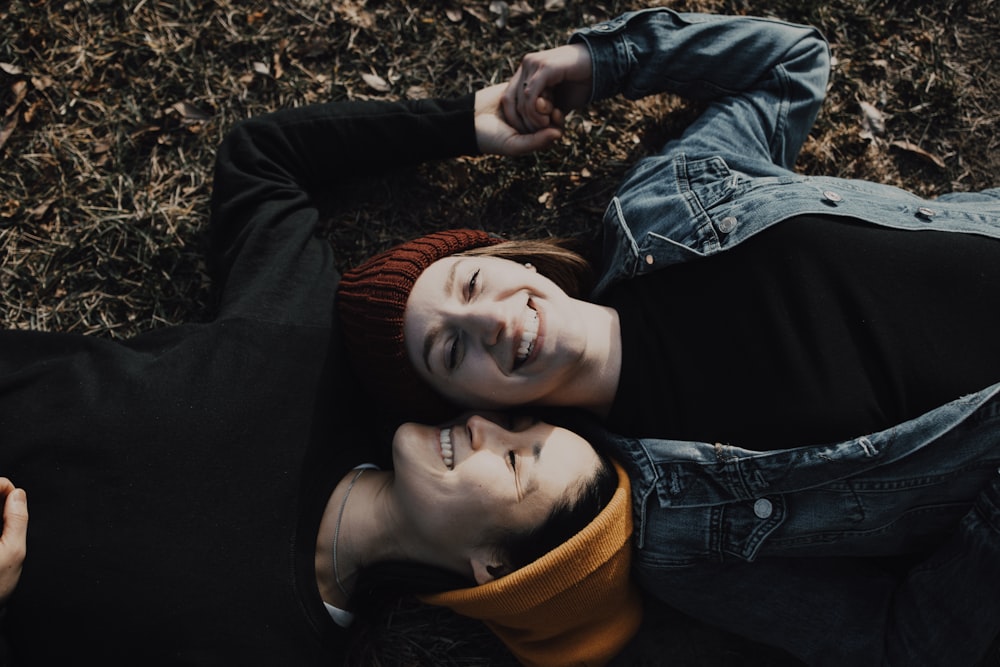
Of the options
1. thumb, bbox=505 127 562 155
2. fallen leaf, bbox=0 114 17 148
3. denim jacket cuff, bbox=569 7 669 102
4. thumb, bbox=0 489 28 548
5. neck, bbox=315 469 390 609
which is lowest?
neck, bbox=315 469 390 609

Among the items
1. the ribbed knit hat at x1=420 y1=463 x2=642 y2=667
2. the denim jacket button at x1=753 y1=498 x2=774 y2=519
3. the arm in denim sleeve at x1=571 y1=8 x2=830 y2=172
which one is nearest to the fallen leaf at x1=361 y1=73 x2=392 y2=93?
the arm in denim sleeve at x1=571 y1=8 x2=830 y2=172

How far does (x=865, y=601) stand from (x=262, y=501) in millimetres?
2874

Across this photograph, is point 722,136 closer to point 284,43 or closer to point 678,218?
point 678,218

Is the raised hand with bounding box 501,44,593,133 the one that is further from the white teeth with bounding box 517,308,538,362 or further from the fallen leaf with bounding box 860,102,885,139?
the fallen leaf with bounding box 860,102,885,139

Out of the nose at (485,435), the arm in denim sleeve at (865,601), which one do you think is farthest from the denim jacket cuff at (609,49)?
the arm in denim sleeve at (865,601)

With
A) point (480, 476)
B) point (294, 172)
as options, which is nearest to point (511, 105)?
point (294, 172)

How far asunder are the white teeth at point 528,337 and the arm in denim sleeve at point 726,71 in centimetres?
133

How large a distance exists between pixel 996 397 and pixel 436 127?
2905mm

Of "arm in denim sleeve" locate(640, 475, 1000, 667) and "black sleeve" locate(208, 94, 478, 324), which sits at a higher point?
"black sleeve" locate(208, 94, 478, 324)

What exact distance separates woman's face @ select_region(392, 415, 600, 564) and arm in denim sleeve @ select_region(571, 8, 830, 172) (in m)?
1.74

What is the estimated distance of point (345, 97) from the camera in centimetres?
420

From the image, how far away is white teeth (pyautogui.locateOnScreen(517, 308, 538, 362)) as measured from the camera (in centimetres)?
297

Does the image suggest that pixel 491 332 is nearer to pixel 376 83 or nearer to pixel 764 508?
pixel 764 508

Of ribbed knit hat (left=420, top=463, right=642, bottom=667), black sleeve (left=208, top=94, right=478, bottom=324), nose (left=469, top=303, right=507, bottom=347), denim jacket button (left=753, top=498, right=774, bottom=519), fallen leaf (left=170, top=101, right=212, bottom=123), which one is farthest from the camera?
fallen leaf (left=170, top=101, right=212, bottom=123)
